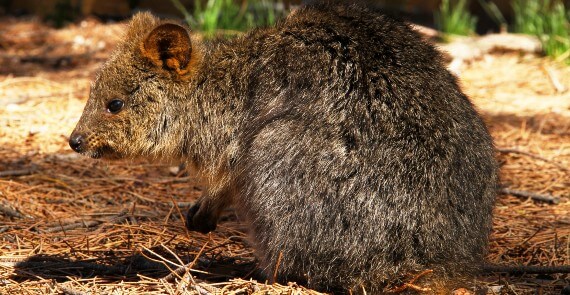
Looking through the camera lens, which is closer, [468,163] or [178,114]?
[468,163]

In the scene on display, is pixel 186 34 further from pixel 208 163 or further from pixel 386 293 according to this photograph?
pixel 386 293

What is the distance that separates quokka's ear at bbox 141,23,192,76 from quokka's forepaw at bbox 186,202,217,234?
0.80 m

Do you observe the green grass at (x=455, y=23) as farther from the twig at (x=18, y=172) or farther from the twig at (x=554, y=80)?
the twig at (x=18, y=172)

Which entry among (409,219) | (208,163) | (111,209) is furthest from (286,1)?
(409,219)

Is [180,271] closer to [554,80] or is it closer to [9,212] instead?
[9,212]

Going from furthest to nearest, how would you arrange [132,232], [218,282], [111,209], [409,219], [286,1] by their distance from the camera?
1. [286,1]
2. [111,209]
3. [132,232]
4. [218,282]
5. [409,219]

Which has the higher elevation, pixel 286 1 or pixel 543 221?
pixel 286 1

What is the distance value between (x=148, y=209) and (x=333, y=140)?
1.76m

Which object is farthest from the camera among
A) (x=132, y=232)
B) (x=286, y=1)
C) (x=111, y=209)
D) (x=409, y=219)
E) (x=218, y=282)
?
(x=286, y=1)

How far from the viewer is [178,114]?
3641 millimetres

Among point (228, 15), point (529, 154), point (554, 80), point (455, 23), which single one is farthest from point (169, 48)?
point (455, 23)

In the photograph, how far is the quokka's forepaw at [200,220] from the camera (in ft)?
13.0

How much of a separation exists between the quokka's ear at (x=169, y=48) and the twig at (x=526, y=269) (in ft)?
5.72

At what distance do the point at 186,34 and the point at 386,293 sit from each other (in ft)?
5.09
